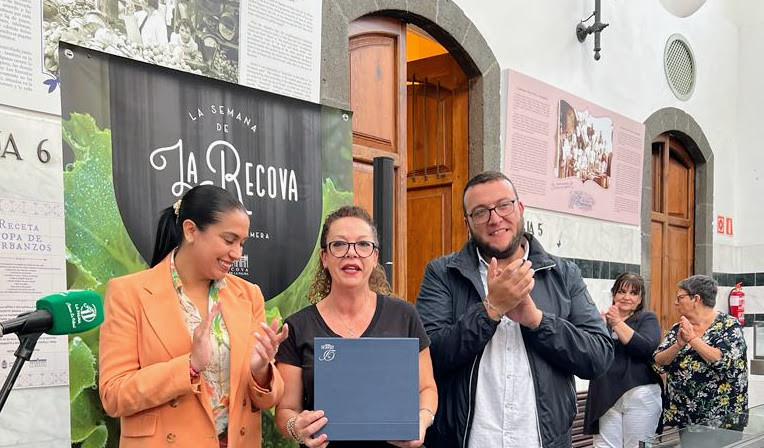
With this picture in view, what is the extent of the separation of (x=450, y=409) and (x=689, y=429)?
0.74m

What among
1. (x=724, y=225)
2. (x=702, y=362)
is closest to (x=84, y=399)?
(x=702, y=362)

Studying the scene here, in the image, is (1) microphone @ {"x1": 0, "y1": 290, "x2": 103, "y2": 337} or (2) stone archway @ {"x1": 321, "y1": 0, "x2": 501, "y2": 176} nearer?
(1) microphone @ {"x1": 0, "y1": 290, "x2": 103, "y2": 337}

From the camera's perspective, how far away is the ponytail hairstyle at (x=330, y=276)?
2.47 metres

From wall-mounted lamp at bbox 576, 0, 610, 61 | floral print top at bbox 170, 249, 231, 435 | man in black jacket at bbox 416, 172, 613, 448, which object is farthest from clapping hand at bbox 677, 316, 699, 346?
floral print top at bbox 170, 249, 231, 435

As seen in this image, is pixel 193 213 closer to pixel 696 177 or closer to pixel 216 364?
pixel 216 364

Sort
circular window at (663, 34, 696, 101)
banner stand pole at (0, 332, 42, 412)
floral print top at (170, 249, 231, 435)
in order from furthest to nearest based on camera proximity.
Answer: circular window at (663, 34, 696, 101), floral print top at (170, 249, 231, 435), banner stand pole at (0, 332, 42, 412)

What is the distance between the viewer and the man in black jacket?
2.31 m

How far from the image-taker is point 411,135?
19.2 feet

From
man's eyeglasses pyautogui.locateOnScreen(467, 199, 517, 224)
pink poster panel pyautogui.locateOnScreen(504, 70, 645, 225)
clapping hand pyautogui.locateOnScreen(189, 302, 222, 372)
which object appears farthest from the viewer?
pink poster panel pyautogui.locateOnScreen(504, 70, 645, 225)

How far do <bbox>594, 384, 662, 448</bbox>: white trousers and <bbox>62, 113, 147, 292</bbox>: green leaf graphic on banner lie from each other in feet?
9.71

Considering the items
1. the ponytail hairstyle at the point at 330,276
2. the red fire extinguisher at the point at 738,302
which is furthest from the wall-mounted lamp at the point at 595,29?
the ponytail hairstyle at the point at 330,276

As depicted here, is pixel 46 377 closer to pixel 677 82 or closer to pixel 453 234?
pixel 453 234

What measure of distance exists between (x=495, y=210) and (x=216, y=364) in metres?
0.99

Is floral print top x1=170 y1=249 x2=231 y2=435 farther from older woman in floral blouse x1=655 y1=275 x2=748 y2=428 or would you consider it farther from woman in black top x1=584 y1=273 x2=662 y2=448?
older woman in floral blouse x1=655 y1=275 x2=748 y2=428
